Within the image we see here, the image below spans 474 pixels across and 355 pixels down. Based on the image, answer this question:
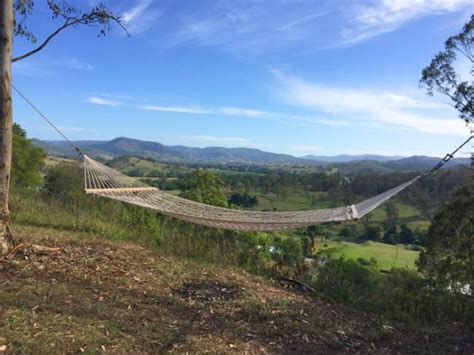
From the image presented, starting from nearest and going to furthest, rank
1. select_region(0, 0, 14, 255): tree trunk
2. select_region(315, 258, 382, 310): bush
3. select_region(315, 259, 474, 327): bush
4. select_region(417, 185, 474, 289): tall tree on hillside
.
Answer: select_region(0, 0, 14, 255): tree trunk → select_region(315, 259, 474, 327): bush → select_region(315, 258, 382, 310): bush → select_region(417, 185, 474, 289): tall tree on hillside

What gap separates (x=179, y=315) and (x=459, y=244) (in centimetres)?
506

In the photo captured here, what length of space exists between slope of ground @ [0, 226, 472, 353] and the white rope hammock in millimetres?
445

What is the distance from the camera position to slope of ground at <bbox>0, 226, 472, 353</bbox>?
218 cm

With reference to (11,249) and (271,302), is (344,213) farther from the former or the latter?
(11,249)

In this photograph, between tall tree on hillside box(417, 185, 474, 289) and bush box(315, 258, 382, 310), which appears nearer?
bush box(315, 258, 382, 310)

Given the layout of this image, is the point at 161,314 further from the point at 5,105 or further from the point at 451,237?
the point at 451,237

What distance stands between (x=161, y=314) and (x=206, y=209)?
195cm

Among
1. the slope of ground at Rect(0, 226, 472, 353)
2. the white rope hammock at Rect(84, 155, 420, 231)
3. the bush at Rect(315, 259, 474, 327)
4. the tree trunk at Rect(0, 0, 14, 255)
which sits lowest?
the bush at Rect(315, 259, 474, 327)

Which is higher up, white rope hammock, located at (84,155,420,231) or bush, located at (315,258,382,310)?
white rope hammock, located at (84,155,420,231)

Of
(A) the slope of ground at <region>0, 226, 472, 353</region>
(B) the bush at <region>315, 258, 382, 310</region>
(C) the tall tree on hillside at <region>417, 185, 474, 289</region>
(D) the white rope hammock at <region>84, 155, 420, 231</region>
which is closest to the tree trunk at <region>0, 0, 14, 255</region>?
(A) the slope of ground at <region>0, 226, 472, 353</region>

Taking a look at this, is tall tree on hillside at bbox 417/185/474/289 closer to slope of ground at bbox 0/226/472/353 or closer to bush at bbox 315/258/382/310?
bush at bbox 315/258/382/310

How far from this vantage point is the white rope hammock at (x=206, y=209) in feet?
12.2

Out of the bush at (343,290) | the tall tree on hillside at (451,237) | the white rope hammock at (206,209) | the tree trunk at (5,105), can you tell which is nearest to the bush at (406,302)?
the bush at (343,290)

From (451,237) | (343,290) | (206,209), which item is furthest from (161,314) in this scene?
(451,237)
